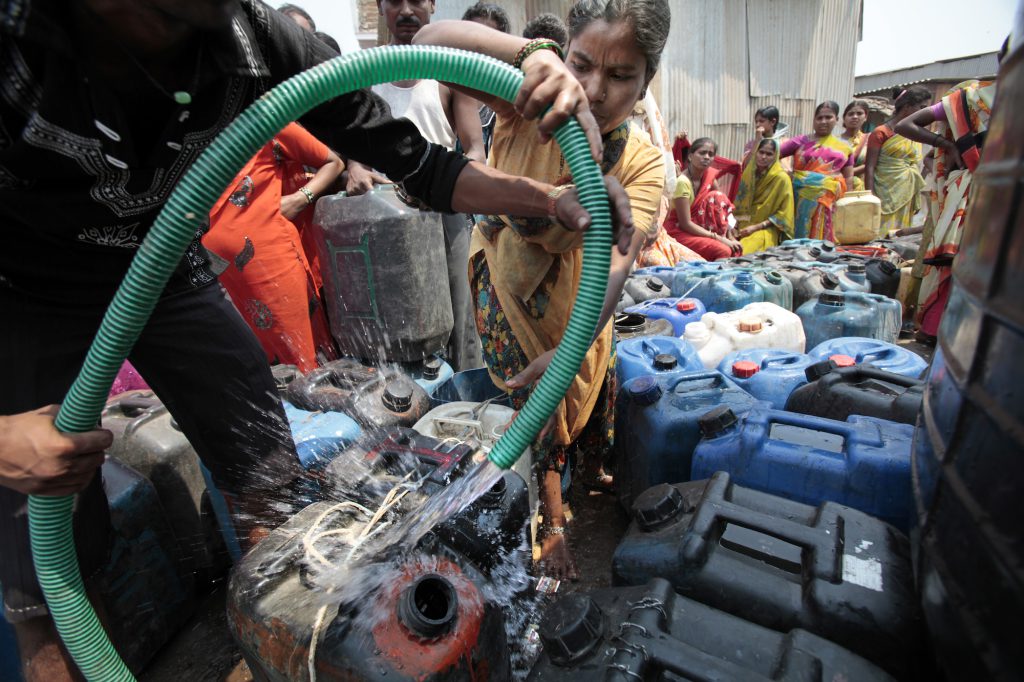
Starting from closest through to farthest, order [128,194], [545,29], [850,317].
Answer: [128,194], [545,29], [850,317]

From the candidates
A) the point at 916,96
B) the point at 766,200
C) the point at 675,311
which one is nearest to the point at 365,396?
the point at 675,311

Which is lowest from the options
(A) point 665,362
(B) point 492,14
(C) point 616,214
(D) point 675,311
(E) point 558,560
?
(E) point 558,560

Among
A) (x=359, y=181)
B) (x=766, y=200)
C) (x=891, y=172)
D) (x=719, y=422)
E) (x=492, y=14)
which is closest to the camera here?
(x=719, y=422)

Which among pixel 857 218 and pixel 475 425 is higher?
pixel 475 425

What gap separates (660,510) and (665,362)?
1065 millimetres

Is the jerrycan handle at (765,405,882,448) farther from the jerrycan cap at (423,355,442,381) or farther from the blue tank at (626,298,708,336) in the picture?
the jerrycan cap at (423,355,442,381)

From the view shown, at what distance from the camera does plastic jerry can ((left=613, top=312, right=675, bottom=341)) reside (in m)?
2.85

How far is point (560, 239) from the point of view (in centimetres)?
163

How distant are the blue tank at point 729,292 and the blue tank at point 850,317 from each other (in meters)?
0.35

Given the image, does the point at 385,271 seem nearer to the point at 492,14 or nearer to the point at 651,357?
the point at 651,357

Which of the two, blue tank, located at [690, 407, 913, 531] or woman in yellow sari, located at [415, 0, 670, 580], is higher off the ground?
woman in yellow sari, located at [415, 0, 670, 580]

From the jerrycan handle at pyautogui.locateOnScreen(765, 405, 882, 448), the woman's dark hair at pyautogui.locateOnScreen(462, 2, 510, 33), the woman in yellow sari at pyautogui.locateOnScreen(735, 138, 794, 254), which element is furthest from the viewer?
the woman in yellow sari at pyautogui.locateOnScreen(735, 138, 794, 254)

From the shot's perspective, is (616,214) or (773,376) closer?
(616,214)

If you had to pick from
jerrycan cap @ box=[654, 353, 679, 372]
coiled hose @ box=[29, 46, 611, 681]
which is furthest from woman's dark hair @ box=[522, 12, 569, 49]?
coiled hose @ box=[29, 46, 611, 681]
